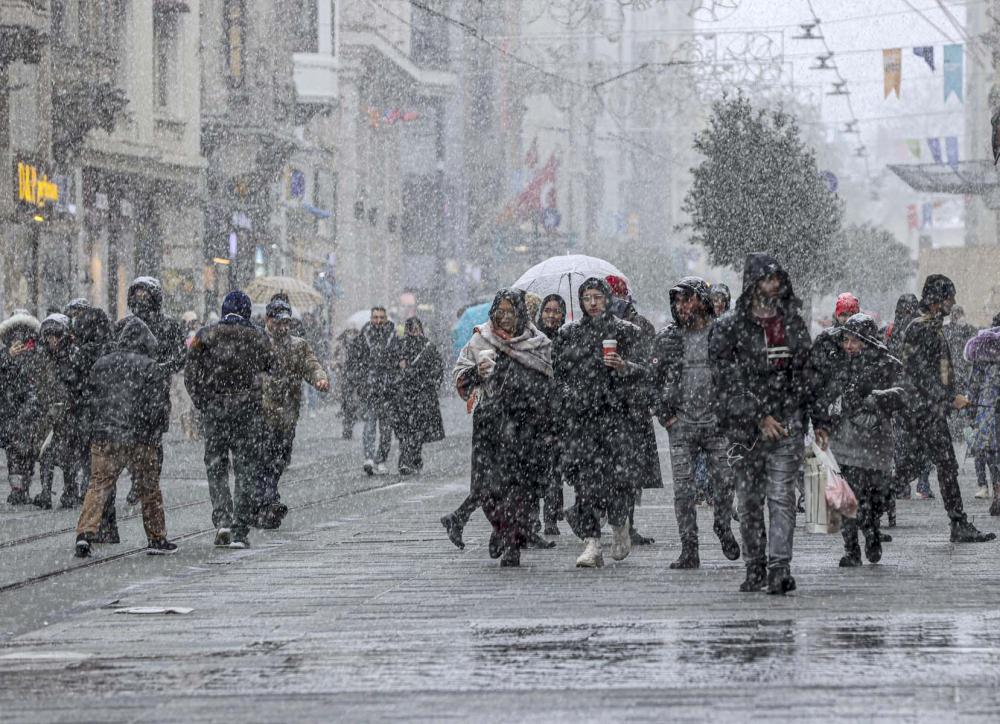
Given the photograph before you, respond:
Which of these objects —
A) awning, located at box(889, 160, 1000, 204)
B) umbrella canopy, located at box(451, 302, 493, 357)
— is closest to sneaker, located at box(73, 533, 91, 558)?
umbrella canopy, located at box(451, 302, 493, 357)

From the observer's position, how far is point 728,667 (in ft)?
22.6

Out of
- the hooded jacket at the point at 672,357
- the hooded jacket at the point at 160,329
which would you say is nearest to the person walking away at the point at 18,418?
the hooded jacket at the point at 160,329

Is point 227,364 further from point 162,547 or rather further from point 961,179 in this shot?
point 961,179

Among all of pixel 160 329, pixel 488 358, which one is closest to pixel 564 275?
pixel 160 329

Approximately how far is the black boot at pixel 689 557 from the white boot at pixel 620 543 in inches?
15.6

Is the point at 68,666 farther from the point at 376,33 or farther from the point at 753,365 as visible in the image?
the point at 376,33

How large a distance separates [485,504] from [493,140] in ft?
193

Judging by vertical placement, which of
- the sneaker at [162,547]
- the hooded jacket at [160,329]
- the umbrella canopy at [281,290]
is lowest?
the sneaker at [162,547]

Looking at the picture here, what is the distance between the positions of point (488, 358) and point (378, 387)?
352 inches

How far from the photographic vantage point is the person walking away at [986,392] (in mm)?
13547

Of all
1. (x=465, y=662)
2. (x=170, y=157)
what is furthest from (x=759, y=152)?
→ (x=465, y=662)

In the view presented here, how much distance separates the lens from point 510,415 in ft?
34.9

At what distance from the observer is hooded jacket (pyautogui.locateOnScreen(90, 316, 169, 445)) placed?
11.4 metres

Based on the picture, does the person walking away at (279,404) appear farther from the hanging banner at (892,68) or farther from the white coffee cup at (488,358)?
the hanging banner at (892,68)
